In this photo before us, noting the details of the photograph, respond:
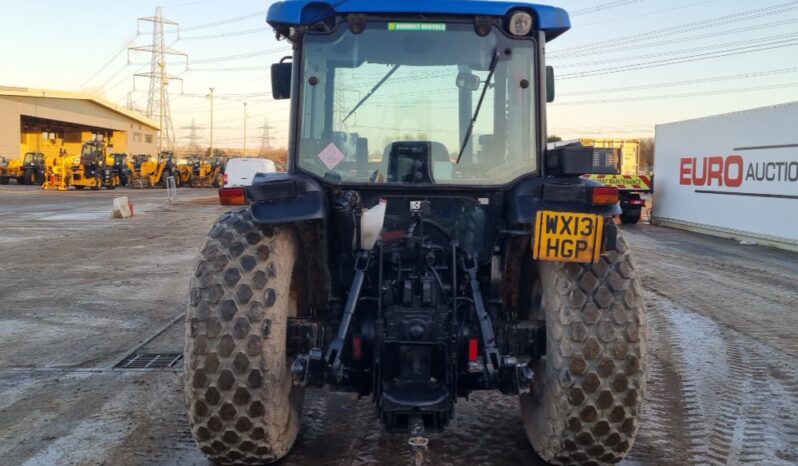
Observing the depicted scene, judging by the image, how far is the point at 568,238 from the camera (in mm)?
3748

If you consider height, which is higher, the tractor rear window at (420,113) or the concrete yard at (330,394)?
the tractor rear window at (420,113)

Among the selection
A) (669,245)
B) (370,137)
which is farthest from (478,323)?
(669,245)

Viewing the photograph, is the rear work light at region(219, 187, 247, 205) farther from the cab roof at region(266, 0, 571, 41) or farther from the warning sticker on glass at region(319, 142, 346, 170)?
the cab roof at region(266, 0, 571, 41)

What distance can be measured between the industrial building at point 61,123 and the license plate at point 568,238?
52392 millimetres

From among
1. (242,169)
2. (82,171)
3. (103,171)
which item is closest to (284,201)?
(242,169)

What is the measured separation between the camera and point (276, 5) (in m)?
4.16

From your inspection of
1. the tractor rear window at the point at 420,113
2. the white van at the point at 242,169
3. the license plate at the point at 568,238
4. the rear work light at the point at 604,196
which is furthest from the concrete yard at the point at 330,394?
the white van at the point at 242,169

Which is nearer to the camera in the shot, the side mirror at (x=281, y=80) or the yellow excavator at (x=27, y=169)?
the side mirror at (x=281, y=80)

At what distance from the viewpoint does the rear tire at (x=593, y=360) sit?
3.69 metres

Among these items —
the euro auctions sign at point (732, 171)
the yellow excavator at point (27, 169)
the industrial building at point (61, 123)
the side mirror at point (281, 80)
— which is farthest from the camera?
the industrial building at point (61, 123)

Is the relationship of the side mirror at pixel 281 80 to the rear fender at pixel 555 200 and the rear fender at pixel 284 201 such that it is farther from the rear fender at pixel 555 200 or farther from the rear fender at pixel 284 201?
the rear fender at pixel 555 200

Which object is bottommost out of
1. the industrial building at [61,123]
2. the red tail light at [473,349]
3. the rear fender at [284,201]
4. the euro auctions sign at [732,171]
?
the red tail light at [473,349]

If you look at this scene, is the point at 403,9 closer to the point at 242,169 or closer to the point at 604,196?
the point at 604,196

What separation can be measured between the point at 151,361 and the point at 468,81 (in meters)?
3.99
